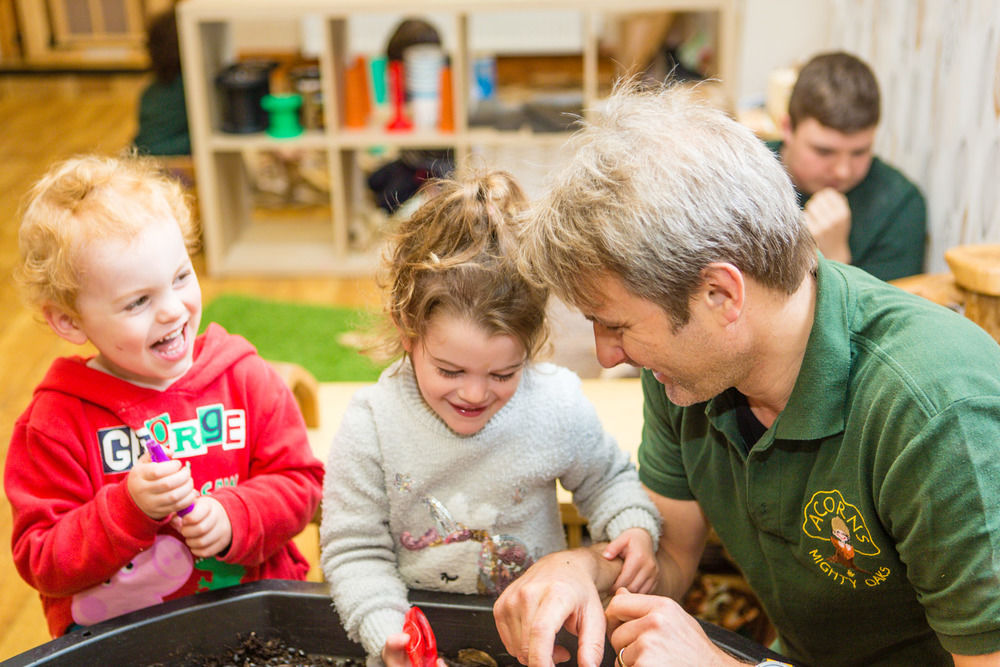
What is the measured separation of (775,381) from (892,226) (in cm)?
141

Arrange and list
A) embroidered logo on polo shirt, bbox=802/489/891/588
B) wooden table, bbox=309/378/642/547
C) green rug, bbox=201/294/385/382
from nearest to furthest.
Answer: embroidered logo on polo shirt, bbox=802/489/891/588
wooden table, bbox=309/378/642/547
green rug, bbox=201/294/385/382

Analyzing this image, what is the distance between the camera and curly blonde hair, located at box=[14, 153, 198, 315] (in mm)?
1190

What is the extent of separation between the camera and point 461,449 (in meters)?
1.20

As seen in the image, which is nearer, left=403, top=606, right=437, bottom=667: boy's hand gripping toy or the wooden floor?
left=403, top=606, right=437, bottom=667: boy's hand gripping toy

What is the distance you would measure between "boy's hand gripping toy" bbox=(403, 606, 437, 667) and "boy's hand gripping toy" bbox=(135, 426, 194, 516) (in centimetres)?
31

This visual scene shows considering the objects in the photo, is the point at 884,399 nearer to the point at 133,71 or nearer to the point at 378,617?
the point at 378,617

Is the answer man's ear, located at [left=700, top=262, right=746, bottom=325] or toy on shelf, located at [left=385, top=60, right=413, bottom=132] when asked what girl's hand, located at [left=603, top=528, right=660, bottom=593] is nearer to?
man's ear, located at [left=700, top=262, right=746, bottom=325]

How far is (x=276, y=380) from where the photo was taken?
1.39 metres

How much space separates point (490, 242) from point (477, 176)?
0.10m

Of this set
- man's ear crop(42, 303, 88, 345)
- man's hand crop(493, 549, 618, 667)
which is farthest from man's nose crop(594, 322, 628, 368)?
man's ear crop(42, 303, 88, 345)

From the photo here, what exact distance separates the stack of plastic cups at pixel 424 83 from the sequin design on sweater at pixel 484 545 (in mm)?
2789

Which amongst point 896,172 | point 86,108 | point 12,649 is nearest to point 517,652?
point 12,649

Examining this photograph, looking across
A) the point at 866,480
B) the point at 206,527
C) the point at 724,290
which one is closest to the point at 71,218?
the point at 206,527

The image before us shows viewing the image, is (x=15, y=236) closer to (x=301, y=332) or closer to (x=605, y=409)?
(x=301, y=332)
